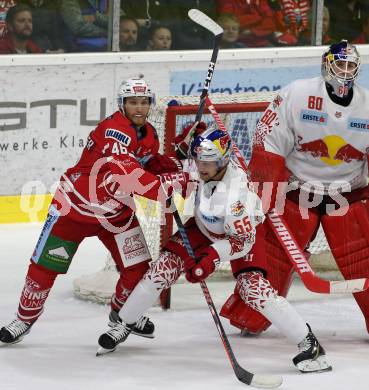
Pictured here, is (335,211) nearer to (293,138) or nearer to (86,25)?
→ (293,138)

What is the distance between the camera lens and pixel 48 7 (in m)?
8.07

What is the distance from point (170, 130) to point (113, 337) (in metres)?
1.28

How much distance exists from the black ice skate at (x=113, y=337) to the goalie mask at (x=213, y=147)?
2.49 feet

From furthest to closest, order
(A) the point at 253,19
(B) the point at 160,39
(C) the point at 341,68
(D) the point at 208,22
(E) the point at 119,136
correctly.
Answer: (A) the point at 253,19 → (B) the point at 160,39 → (D) the point at 208,22 → (C) the point at 341,68 → (E) the point at 119,136

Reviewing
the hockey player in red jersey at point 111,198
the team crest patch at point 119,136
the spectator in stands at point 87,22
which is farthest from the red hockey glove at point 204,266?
the spectator in stands at point 87,22

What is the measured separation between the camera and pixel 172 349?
5.80m

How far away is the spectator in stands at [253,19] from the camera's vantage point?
875 cm

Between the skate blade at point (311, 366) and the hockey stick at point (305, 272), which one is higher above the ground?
the hockey stick at point (305, 272)

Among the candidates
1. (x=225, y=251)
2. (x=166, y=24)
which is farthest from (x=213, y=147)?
(x=166, y=24)

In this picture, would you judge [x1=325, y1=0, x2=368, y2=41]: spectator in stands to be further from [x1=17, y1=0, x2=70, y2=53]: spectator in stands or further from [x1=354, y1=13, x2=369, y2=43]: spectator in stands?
[x1=17, y1=0, x2=70, y2=53]: spectator in stands

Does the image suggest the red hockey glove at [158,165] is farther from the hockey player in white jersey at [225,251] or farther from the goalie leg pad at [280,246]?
the goalie leg pad at [280,246]

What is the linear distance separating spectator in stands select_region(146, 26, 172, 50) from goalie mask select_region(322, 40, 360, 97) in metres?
2.75

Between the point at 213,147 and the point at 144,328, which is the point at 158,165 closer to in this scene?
the point at 213,147

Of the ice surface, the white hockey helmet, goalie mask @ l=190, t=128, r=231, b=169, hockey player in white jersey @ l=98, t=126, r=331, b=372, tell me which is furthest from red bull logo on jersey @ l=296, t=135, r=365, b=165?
the ice surface
